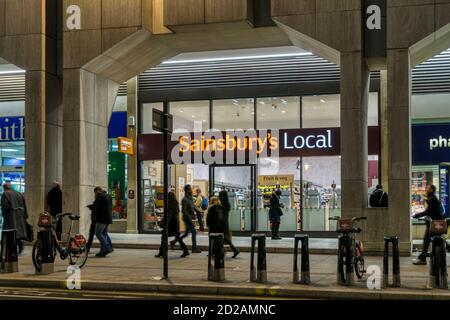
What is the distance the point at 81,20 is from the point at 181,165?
7003 mm

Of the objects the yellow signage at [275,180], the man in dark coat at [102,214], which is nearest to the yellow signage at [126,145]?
the yellow signage at [275,180]

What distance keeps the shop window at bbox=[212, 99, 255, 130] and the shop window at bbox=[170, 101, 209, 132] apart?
35cm

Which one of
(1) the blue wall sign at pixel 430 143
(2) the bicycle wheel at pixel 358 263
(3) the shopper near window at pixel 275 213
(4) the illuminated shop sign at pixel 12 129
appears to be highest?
(4) the illuminated shop sign at pixel 12 129

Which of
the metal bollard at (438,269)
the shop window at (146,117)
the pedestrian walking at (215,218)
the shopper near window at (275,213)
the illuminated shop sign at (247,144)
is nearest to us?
the metal bollard at (438,269)

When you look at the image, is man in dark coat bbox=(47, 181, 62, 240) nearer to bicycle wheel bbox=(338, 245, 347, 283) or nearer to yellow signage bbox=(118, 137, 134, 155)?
yellow signage bbox=(118, 137, 134, 155)

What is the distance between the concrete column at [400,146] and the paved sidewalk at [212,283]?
1058 mm

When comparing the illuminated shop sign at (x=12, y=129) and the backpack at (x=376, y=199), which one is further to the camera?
the illuminated shop sign at (x=12, y=129)

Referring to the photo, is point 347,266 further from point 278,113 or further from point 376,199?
point 278,113

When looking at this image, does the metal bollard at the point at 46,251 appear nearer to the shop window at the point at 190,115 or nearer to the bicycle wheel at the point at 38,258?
the bicycle wheel at the point at 38,258

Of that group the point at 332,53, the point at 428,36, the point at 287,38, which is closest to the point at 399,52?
the point at 428,36

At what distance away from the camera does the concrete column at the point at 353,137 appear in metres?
16.9

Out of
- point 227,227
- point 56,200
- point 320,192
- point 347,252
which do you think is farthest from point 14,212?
point 320,192

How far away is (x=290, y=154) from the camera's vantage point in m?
22.7

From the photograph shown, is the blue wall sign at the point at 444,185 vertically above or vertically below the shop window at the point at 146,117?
below
